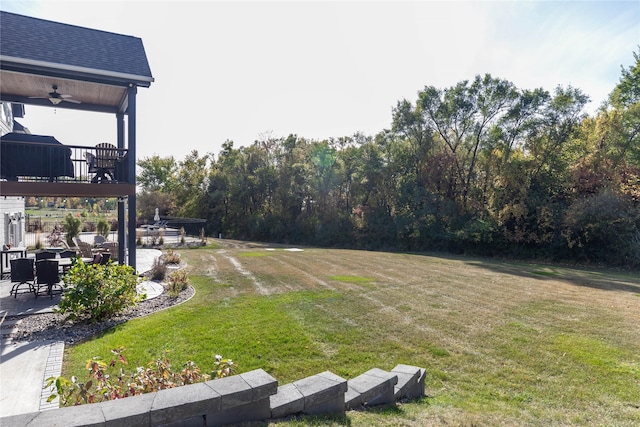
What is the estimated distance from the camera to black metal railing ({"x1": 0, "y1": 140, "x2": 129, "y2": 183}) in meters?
7.09

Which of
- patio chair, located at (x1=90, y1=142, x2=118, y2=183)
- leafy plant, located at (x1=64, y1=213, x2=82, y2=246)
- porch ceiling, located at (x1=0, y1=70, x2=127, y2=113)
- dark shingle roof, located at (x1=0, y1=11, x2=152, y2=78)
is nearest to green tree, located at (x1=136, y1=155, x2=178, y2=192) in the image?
leafy plant, located at (x1=64, y1=213, x2=82, y2=246)

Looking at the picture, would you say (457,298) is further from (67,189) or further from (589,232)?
(589,232)

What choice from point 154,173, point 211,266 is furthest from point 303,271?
point 154,173

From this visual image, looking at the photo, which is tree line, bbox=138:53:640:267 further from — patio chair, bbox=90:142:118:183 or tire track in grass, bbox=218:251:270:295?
Answer: patio chair, bbox=90:142:118:183

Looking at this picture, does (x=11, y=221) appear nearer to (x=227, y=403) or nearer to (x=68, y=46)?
(x=68, y=46)

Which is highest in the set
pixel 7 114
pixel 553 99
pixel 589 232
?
pixel 553 99

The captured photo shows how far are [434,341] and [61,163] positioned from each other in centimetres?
807

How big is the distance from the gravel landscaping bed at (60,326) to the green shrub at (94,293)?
0.15 m

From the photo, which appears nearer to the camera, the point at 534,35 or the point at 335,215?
the point at 534,35

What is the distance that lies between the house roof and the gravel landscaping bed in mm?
4831

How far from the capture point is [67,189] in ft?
23.5

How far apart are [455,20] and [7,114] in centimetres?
1355

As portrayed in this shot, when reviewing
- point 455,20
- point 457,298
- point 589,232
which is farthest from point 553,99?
point 457,298

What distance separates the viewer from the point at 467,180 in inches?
798
